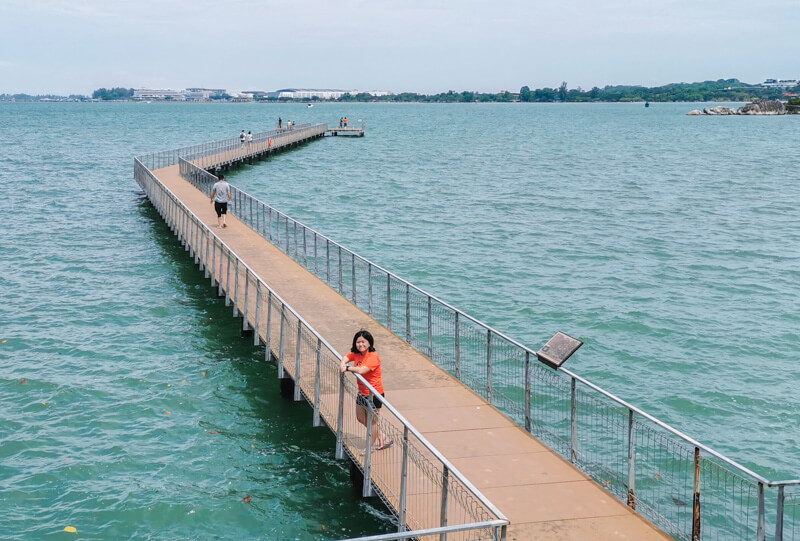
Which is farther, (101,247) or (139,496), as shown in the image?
(101,247)

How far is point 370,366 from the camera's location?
40.0 ft

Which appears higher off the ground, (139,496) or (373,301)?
(373,301)

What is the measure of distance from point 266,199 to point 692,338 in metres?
33.4

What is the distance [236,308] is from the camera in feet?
67.1

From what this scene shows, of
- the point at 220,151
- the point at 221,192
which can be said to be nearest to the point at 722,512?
the point at 221,192

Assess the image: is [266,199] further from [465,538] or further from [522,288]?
[465,538]

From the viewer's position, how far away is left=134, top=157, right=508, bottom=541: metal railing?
9.28 m

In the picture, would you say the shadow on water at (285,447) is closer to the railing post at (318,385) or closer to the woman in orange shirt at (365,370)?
the railing post at (318,385)

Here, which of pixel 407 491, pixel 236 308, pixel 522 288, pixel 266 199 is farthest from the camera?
pixel 266 199

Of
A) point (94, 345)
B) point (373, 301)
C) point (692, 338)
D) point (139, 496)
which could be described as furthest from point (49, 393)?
point (692, 338)

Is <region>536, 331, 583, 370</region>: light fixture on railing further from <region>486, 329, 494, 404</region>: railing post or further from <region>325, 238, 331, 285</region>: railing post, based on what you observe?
<region>325, 238, 331, 285</region>: railing post

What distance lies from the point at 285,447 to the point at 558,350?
6276 mm

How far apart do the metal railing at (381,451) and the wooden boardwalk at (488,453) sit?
10 cm

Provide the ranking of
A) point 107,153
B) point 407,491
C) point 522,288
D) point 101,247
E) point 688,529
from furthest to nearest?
point 107,153 < point 101,247 < point 522,288 < point 688,529 < point 407,491
